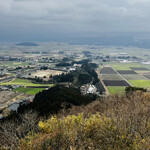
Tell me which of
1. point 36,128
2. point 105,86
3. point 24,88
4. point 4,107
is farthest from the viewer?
point 105,86

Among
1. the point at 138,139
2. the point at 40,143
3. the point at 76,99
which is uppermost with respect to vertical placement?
the point at 138,139

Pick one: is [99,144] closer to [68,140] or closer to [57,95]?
[68,140]

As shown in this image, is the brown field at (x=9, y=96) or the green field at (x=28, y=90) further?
the green field at (x=28, y=90)

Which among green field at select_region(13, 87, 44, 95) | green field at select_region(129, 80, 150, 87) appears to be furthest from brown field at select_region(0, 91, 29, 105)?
green field at select_region(129, 80, 150, 87)

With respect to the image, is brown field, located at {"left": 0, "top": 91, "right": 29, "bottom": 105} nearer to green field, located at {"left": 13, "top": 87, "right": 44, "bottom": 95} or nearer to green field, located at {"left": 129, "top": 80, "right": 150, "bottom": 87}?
green field, located at {"left": 13, "top": 87, "right": 44, "bottom": 95}

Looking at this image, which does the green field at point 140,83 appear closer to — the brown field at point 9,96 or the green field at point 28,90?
the green field at point 28,90

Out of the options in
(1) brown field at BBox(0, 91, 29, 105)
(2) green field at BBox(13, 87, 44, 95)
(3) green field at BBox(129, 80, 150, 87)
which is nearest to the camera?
(1) brown field at BBox(0, 91, 29, 105)

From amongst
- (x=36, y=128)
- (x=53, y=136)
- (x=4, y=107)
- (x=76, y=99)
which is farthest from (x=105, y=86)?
(x=53, y=136)

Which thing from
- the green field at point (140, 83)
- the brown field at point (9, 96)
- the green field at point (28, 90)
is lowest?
the brown field at point (9, 96)

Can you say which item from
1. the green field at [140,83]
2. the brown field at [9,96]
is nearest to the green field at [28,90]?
the brown field at [9,96]

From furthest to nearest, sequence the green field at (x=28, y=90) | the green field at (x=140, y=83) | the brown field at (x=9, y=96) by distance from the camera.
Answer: the green field at (x=140, y=83)
the green field at (x=28, y=90)
the brown field at (x=9, y=96)

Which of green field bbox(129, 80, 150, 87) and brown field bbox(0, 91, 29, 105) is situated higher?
green field bbox(129, 80, 150, 87)
